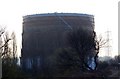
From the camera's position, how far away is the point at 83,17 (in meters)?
61.3

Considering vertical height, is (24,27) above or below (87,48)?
above

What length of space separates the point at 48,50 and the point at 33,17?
273 inches

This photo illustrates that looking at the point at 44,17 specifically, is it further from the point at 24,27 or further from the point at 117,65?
the point at 117,65

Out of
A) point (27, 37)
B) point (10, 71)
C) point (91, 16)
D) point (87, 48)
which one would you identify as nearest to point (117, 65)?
point (87, 48)

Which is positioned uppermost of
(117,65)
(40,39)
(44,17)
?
(44,17)

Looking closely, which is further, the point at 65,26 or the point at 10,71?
the point at 65,26

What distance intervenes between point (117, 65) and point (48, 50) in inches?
516

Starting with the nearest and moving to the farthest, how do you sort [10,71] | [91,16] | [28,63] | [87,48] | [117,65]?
[10,71] → [87,48] → [117,65] → [28,63] → [91,16]

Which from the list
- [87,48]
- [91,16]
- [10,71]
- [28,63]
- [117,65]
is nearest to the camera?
[10,71]

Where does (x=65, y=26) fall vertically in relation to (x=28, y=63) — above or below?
above

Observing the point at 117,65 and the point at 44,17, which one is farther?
the point at 44,17

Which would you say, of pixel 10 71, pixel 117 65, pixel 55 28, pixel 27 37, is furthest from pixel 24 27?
pixel 10 71

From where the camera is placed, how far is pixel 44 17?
60.9m

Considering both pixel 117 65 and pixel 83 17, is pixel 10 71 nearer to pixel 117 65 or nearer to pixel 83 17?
pixel 117 65
